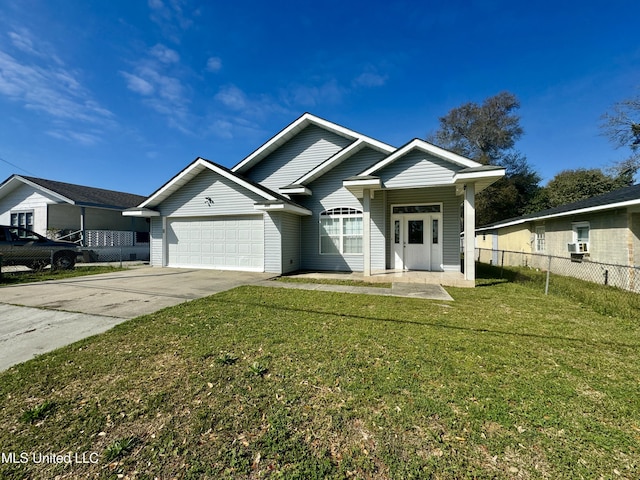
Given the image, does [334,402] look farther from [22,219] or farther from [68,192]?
[22,219]

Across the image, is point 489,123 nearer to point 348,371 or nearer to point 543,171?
point 543,171

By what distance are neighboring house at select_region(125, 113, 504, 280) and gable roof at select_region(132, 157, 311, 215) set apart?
0.13 feet

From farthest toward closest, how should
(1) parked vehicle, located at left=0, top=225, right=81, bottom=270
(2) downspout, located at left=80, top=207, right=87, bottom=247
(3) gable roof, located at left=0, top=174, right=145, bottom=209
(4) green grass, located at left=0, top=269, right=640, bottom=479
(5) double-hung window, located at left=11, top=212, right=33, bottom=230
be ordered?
1. (5) double-hung window, located at left=11, top=212, right=33, bottom=230
2. (2) downspout, located at left=80, top=207, right=87, bottom=247
3. (3) gable roof, located at left=0, top=174, right=145, bottom=209
4. (1) parked vehicle, located at left=0, top=225, right=81, bottom=270
5. (4) green grass, located at left=0, top=269, right=640, bottom=479

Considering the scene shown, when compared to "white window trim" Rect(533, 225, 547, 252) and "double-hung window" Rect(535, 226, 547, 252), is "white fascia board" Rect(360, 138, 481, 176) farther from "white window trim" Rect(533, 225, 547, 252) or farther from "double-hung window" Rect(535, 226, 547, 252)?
"double-hung window" Rect(535, 226, 547, 252)

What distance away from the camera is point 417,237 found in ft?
36.5

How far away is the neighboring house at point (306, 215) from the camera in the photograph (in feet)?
35.4

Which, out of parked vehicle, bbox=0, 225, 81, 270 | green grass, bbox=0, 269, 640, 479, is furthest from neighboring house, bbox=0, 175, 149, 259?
green grass, bbox=0, 269, 640, 479

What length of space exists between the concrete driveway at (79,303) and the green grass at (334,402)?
636mm

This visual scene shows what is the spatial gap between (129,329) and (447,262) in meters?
10.4

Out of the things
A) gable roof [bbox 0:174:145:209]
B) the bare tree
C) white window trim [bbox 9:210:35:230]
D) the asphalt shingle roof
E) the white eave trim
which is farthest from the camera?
the bare tree

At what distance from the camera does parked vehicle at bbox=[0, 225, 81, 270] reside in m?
10.3

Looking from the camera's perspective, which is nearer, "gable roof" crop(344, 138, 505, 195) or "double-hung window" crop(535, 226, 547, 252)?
"gable roof" crop(344, 138, 505, 195)

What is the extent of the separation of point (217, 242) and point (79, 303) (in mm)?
6153

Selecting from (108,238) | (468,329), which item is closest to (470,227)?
(468,329)
